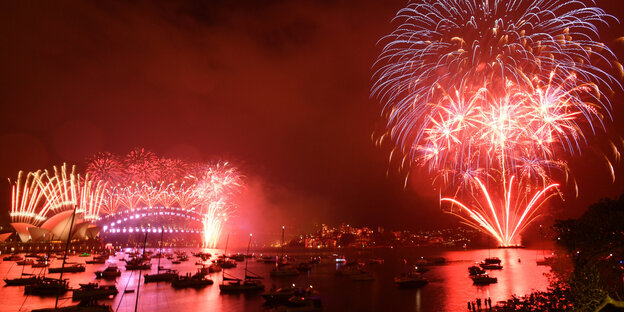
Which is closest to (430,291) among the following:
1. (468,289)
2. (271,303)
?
(468,289)

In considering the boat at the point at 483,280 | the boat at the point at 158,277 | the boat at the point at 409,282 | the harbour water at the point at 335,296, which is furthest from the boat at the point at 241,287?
the boat at the point at 483,280

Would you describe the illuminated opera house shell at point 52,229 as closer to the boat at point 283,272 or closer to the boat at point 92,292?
the boat at point 283,272

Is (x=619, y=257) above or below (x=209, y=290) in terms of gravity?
above

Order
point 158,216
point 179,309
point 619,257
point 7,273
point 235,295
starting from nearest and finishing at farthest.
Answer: point 619,257 < point 179,309 < point 235,295 < point 7,273 < point 158,216

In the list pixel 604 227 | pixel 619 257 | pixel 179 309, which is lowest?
pixel 179 309

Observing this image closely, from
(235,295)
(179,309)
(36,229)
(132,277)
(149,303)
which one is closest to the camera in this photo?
(179,309)

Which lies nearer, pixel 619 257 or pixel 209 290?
pixel 619 257

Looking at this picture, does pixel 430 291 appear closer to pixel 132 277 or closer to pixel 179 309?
pixel 179 309

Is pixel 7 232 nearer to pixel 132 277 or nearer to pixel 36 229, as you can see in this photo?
pixel 36 229
